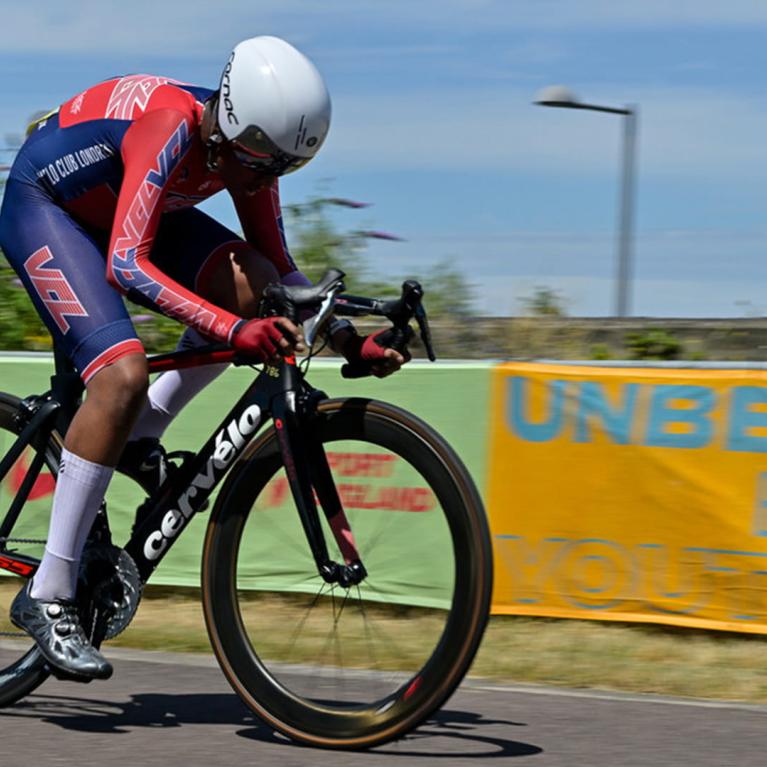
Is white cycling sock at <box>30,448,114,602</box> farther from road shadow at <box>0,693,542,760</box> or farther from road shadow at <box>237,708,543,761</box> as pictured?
road shadow at <box>237,708,543,761</box>

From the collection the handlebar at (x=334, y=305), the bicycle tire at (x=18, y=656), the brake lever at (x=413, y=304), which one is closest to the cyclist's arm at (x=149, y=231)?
the handlebar at (x=334, y=305)

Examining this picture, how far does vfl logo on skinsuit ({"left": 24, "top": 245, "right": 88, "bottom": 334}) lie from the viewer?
452 cm

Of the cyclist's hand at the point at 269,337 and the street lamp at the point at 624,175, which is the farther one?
the street lamp at the point at 624,175

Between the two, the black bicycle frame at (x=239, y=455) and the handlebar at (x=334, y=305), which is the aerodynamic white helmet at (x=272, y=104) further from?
the black bicycle frame at (x=239, y=455)

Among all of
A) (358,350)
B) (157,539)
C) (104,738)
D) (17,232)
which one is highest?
(17,232)

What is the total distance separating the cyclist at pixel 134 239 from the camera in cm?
429

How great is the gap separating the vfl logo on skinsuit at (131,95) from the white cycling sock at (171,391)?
730mm

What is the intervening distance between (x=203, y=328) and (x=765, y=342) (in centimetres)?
562

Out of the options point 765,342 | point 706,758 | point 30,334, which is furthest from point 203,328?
point 30,334

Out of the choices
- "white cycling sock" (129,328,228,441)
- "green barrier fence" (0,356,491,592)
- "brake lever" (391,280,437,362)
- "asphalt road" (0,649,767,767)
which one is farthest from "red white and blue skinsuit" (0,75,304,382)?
"asphalt road" (0,649,767,767)

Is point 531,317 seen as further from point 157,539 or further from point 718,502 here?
point 157,539

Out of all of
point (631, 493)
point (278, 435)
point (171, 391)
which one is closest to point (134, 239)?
Answer: point (278, 435)

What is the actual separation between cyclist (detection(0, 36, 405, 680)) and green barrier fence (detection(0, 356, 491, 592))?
37 centimetres

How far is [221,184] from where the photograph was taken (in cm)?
461
